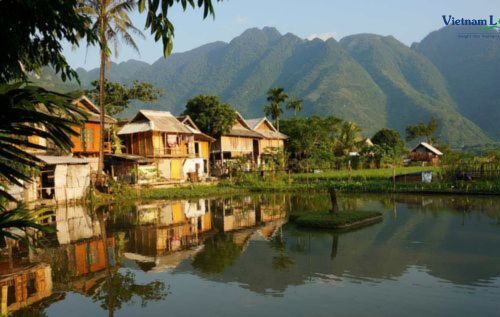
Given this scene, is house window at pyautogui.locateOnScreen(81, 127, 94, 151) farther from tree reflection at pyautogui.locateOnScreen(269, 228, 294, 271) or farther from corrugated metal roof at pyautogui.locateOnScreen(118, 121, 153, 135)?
tree reflection at pyautogui.locateOnScreen(269, 228, 294, 271)

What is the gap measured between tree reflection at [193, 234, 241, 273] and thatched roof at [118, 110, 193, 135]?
64.7 ft

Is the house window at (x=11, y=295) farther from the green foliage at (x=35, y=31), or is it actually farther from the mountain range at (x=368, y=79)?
the mountain range at (x=368, y=79)

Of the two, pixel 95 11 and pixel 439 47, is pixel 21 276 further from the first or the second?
pixel 439 47

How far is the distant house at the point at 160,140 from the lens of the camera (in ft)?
111

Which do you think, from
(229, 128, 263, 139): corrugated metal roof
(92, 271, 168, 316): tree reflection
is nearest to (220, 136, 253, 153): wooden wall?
(229, 128, 263, 139): corrugated metal roof

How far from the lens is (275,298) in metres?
9.09

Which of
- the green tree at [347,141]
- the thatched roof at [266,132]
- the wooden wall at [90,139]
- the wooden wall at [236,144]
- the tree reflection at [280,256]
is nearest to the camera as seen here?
the tree reflection at [280,256]

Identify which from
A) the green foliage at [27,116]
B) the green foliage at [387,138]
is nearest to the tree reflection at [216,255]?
the green foliage at [27,116]

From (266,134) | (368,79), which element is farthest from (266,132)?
(368,79)

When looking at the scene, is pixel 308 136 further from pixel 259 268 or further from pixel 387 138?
pixel 259 268

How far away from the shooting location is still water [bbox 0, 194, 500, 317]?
8625mm

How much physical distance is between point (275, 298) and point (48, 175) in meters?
23.3

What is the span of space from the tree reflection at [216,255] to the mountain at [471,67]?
344 ft

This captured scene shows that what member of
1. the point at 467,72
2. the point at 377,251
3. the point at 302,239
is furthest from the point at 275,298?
the point at 467,72
